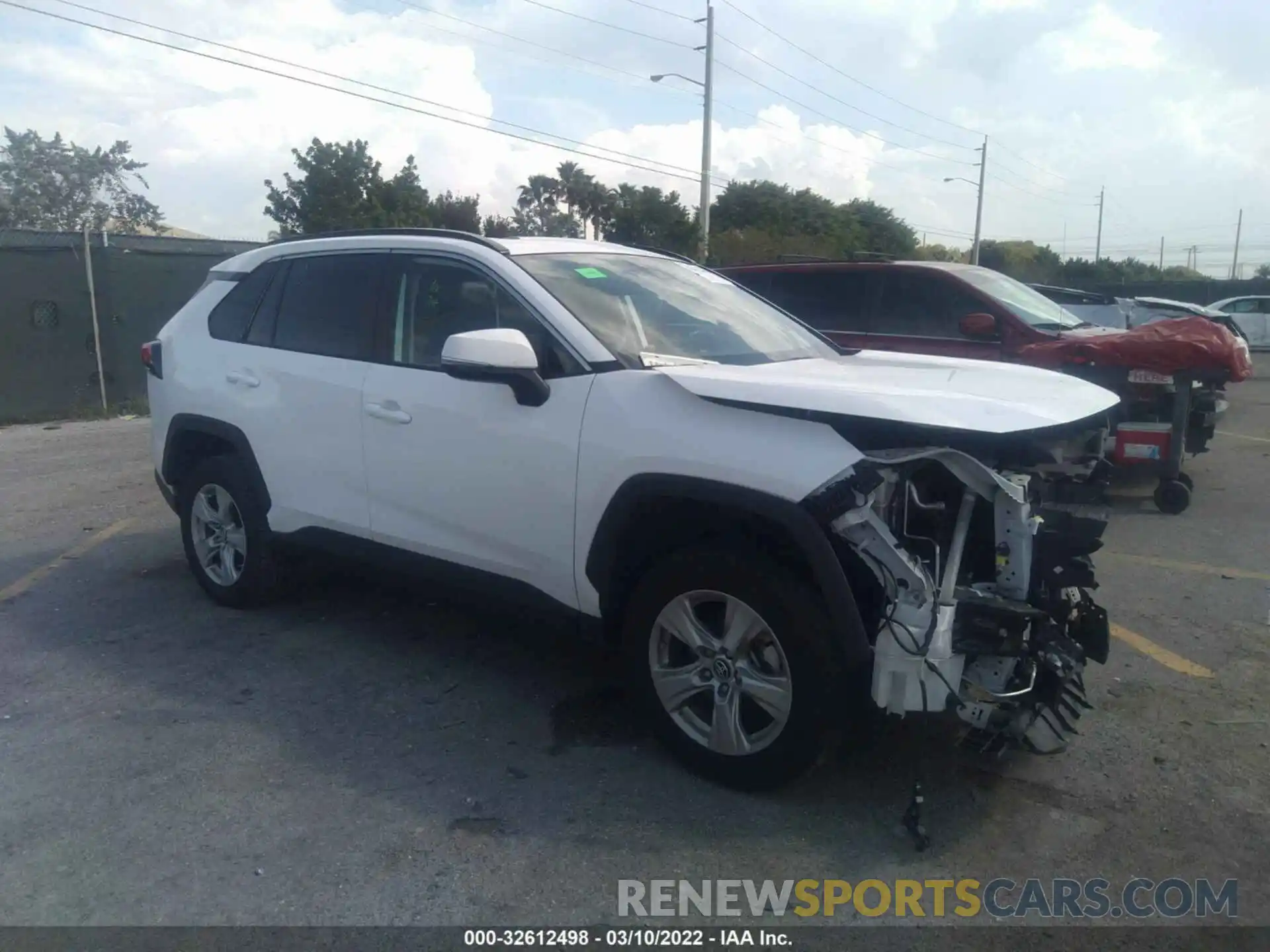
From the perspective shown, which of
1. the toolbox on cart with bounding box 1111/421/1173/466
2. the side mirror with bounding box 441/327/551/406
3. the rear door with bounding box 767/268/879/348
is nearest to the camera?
the side mirror with bounding box 441/327/551/406

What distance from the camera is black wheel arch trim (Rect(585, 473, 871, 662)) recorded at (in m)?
3.28

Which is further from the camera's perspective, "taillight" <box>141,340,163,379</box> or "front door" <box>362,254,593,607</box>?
"taillight" <box>141,340,163,379</box>

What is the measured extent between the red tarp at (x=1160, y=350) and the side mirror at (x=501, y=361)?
5.57 metres

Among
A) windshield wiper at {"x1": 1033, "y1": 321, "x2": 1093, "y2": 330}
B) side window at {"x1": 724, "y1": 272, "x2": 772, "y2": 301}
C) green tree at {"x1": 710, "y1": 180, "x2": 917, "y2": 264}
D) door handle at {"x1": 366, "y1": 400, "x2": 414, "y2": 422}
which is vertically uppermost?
green tree at {"x1": 710, "y1": 180, "x2": 917, "y2": 264}

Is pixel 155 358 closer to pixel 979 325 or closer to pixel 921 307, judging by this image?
pixel 979 325

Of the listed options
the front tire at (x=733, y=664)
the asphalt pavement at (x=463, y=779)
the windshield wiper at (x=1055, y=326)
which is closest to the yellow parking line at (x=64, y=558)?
the asphalt pavement at (x=463, y=779)

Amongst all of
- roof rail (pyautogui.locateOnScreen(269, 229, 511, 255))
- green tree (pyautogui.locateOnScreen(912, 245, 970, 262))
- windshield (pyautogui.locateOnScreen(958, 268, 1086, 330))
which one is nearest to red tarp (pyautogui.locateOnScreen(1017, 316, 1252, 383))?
windshield (pyautogui.locateOnScreen(958, 268, 1086, 330))

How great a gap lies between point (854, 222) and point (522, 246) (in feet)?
129

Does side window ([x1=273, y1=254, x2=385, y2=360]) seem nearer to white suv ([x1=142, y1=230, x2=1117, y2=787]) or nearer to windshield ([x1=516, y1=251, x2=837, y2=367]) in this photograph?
white suv ([x1=142, y1=230, x2=1117, y2=787])

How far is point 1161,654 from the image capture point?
5.02 meters

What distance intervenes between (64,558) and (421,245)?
12.2ft

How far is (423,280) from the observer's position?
4664 millimetres

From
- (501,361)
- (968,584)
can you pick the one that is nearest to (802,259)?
(501,361)

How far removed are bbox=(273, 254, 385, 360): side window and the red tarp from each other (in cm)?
553
